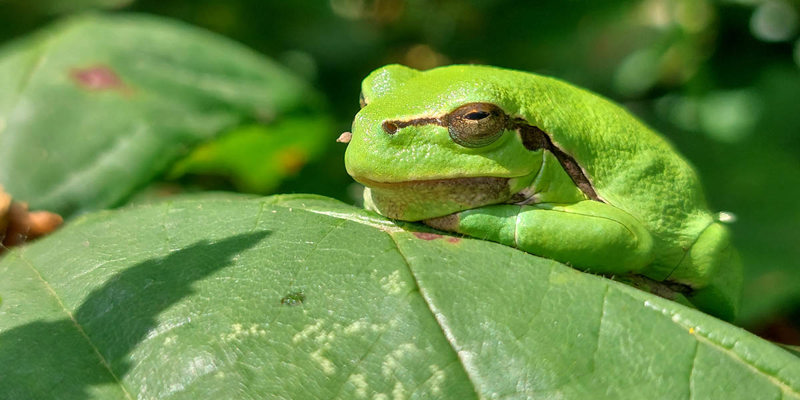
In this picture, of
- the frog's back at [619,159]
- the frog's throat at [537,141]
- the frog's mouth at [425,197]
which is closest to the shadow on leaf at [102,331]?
the frog's mouth at [425,197]

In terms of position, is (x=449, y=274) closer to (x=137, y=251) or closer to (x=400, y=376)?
(x=400, y=376)

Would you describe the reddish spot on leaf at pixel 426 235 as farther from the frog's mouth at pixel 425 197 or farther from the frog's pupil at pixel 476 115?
the frog's pupil at pixel 476 115

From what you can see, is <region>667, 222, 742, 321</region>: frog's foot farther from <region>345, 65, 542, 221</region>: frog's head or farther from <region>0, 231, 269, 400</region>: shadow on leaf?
<region>0, 231, 269, 400</region>: shadow on leaf

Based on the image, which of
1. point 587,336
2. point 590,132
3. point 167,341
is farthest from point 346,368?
point 590,132

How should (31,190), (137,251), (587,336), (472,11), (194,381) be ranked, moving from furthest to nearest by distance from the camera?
1. (472,11)
2. (31,190)
3. (137,251)
4. (587,336)
5. (194,381)

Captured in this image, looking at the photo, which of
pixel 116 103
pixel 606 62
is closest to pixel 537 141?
pixel 116 103
